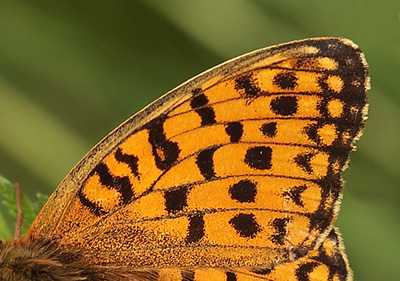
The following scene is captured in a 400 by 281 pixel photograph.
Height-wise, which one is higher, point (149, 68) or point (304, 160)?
point (149, 68)

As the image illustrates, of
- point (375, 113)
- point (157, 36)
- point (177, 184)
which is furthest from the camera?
point (157, 36)

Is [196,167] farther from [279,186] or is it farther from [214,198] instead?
[279,186]

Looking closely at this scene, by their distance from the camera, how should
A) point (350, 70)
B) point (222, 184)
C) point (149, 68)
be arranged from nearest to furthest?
point (350, 70) < point (222, 184) < point (149, 68)

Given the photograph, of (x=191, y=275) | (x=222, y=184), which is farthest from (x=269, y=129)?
(x=191, y=275)

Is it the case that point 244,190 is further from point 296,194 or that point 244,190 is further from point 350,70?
point 350,70

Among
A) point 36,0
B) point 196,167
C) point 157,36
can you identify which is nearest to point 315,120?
point 196,167

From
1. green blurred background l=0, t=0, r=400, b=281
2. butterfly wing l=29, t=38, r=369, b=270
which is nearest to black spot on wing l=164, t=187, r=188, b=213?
butterfly wing l=29, t=38, r=369, b=270
